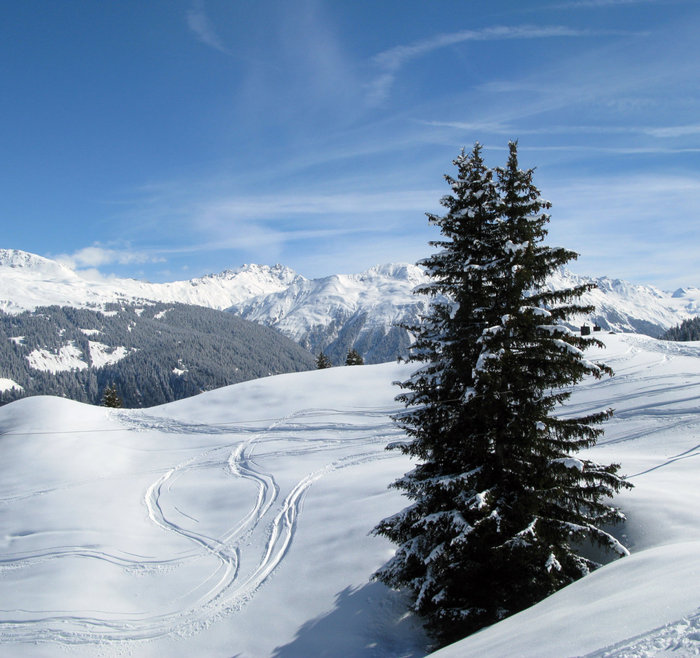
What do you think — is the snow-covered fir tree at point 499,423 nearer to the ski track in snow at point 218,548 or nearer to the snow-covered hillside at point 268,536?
the snow-covered hillside at point 268,536

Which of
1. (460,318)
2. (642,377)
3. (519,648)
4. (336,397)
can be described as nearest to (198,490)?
(336,397)

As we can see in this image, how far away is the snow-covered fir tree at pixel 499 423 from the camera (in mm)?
8906

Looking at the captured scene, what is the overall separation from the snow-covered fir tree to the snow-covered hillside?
50.9 inches

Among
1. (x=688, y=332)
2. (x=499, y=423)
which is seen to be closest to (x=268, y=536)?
(x=499, y=423)

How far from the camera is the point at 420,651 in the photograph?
33.6 feet

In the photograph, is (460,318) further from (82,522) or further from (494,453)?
(82,522)

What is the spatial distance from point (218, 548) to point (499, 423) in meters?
12.8

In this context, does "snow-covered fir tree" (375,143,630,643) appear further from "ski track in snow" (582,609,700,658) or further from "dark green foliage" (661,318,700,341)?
"dark green foliage" (661,318,700,341)

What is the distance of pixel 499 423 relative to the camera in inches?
369

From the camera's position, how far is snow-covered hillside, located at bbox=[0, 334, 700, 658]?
7008 mm

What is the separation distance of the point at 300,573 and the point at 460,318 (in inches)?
401

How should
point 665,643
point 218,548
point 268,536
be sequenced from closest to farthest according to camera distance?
1. point 665,643
2. point 218,548
3. point 268,536

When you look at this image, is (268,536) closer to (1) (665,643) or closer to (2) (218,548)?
(2) (218,548)

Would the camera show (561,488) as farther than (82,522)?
No
